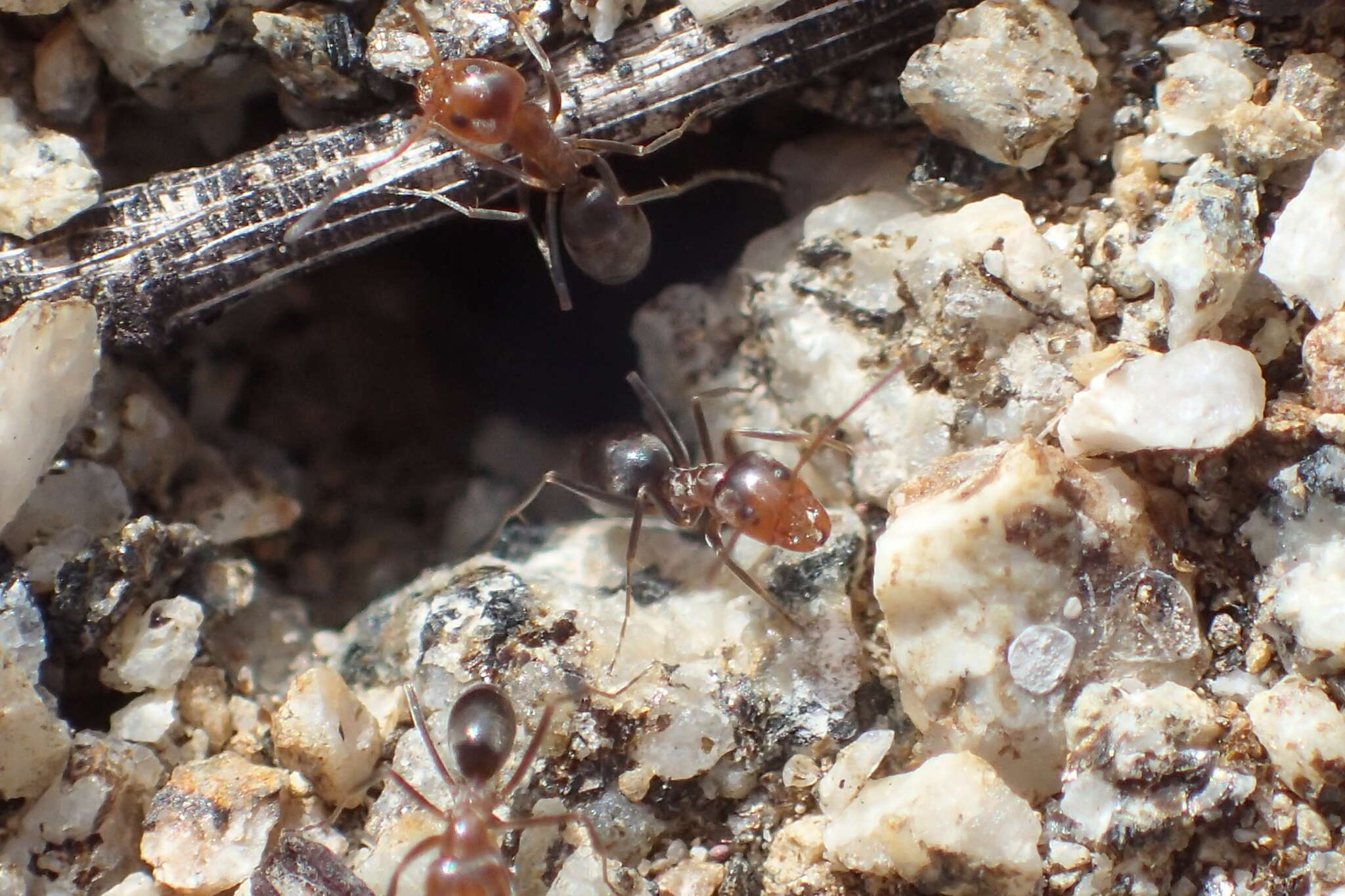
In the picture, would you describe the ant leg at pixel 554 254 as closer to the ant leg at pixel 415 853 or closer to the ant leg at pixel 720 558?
the ant leg at pixel 720 558

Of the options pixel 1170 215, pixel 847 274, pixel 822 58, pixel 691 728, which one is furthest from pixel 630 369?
pixel 1170 215

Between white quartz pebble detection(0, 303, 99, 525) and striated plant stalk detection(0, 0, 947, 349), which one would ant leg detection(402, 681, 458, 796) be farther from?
striated plant stalk detection(0, 0, 947, 349)

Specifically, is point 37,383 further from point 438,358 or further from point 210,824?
point 438,358

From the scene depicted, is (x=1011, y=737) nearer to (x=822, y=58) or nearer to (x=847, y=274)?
(x=847, y=274)

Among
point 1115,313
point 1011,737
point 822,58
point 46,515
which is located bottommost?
point 1011,737

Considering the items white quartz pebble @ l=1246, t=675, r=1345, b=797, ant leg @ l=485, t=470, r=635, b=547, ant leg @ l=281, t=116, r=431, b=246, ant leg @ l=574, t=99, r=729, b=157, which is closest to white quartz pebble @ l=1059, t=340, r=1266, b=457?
white quartz pebble @ l=1246, t=675, r=1345, b=797

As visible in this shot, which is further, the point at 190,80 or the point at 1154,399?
the point at 190,80

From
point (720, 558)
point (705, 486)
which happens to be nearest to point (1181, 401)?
point (720, 558)
